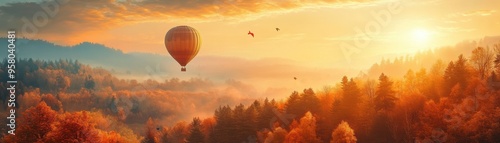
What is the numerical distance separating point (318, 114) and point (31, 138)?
53.1 metres

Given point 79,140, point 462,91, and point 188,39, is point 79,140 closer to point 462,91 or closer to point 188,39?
point 188,39

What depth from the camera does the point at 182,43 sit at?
92000 millimetres

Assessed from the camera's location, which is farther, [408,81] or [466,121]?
[408,81]

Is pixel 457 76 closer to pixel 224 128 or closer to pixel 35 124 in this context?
pixel 224 128

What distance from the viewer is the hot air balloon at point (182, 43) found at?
301ft

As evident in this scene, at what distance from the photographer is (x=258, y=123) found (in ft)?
331

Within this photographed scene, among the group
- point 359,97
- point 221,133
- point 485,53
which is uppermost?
point 485,53

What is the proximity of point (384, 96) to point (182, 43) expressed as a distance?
1507 inches

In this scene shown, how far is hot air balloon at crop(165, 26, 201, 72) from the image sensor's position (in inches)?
3617

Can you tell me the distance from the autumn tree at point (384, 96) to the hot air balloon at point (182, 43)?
35101 mm

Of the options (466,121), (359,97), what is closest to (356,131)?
(359,97)

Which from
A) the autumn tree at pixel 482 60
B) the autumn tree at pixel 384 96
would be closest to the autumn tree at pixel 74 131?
the autumn tree at pixel 384 96

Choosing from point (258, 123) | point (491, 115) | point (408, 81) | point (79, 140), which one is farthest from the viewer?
point (408, 81)

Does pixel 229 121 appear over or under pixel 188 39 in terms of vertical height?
under
